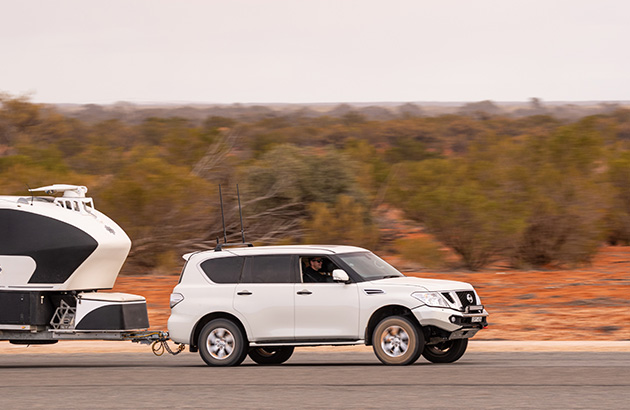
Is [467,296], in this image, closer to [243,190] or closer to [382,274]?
[382,274]

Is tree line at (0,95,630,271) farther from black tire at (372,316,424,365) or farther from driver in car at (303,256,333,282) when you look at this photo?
black tire at (372,316,424,365)

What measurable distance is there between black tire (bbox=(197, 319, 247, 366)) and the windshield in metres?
2.01

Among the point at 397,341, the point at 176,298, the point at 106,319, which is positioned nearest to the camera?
the point at 397,341

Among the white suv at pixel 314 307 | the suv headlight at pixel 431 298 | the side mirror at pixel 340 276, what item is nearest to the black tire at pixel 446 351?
the white suv at pixel 314 307

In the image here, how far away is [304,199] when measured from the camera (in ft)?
121

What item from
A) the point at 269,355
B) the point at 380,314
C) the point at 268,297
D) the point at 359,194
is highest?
the point at 359,194

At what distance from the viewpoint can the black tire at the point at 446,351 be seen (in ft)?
48.3

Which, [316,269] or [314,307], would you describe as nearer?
[314,307]

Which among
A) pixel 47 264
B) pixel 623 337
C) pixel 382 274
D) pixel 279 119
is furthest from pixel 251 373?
pixel 279 119

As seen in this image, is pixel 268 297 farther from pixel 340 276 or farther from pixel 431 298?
pixel 431 298

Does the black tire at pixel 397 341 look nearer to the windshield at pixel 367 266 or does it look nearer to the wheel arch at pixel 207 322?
the windshield at pixel 367 266

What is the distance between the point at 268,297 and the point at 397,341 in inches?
82.8

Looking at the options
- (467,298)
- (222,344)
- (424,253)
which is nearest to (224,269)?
(222,344)

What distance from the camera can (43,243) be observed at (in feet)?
49.9
